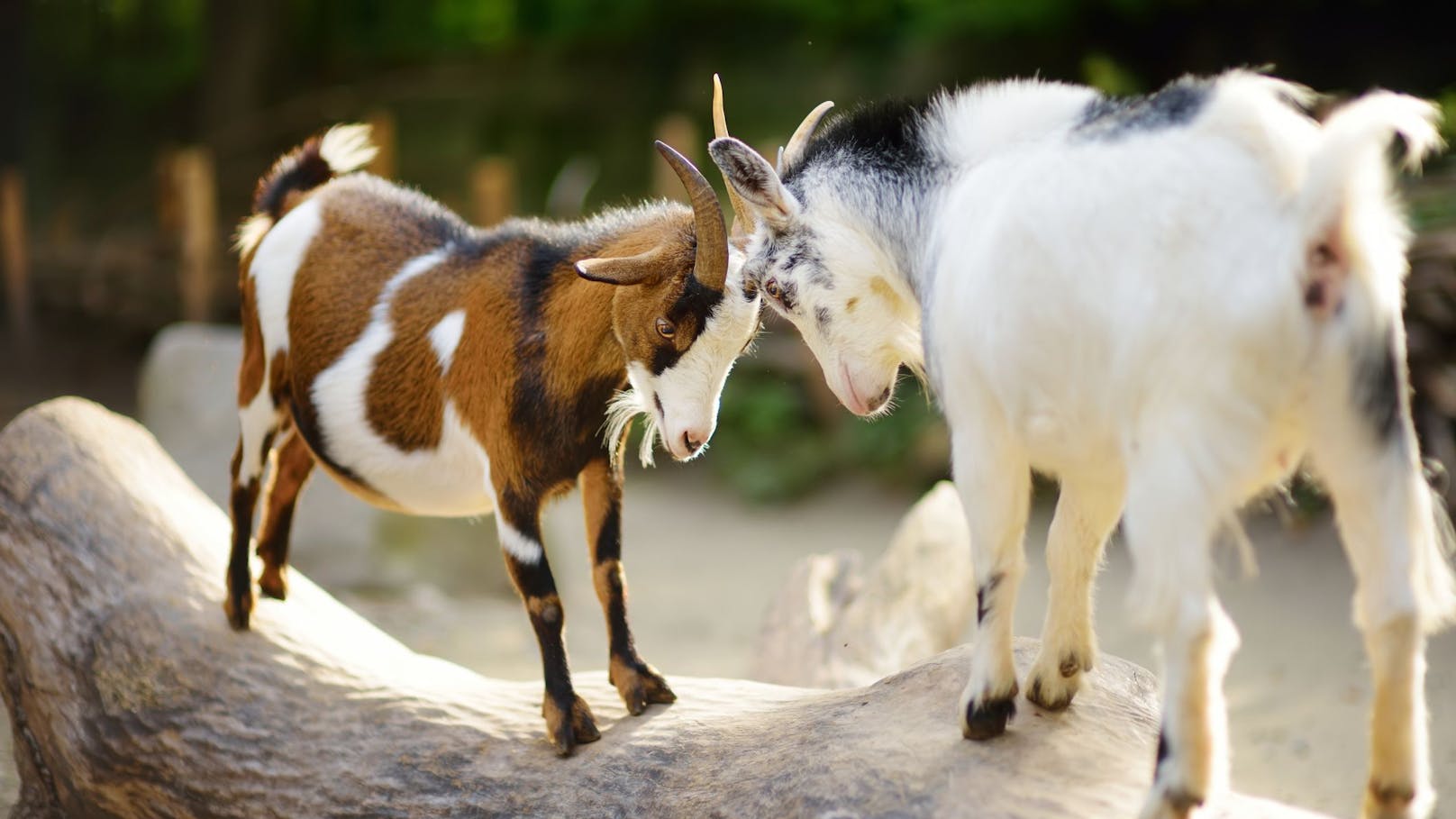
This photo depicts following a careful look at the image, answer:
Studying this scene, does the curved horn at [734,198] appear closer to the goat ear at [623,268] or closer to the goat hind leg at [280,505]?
the goat ear at [623,268]

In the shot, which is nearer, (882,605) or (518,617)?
(882,605)

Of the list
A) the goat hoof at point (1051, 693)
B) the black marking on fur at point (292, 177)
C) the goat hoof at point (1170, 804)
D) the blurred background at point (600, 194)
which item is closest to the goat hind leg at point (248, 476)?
the black marking on fur at point (292, 177)

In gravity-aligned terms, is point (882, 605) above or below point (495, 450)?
below

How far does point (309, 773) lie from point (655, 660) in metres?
2.96

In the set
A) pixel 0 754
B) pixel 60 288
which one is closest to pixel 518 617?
pixel 0 754

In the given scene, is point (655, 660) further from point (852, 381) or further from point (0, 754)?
point (852, 381)

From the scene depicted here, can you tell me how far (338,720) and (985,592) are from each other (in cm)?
167

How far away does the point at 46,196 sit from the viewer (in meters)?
13.9

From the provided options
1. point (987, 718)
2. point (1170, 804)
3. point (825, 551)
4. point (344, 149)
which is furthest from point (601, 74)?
point (1170, 804)

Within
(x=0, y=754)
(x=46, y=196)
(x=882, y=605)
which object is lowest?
(x=46, y=196)

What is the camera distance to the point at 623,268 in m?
2.85

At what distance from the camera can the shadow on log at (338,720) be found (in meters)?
2.62

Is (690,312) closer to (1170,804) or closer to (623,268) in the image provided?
(623,268)

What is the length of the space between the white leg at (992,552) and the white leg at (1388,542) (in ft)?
1.82
